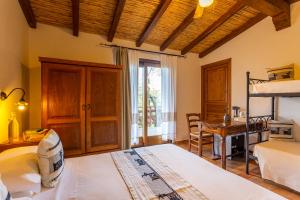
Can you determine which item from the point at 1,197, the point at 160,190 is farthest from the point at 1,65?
the point at 160,190

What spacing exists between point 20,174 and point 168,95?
11.0ft

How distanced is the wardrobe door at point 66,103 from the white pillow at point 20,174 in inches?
45.8

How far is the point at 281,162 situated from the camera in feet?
7.33

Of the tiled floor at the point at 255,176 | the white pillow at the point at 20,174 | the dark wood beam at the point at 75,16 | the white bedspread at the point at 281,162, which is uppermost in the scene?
the dark wood beam at the point at 75,16

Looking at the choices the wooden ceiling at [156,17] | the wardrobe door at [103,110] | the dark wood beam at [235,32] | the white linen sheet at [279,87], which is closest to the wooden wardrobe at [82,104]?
the wardrobe door at [103,110]

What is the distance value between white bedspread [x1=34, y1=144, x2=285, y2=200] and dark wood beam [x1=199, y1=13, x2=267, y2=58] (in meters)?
3.15

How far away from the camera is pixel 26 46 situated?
2.94 metres

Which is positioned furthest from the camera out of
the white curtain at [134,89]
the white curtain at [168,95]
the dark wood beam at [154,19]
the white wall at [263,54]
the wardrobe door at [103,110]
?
the white curtain at [168,95]

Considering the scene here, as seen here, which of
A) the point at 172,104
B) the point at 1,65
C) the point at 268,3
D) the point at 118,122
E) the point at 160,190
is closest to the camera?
the point at 160,190

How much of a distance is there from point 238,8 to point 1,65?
11.6ft

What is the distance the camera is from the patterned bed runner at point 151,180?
1143 mm

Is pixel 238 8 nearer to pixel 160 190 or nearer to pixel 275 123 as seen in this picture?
pixel 275 123

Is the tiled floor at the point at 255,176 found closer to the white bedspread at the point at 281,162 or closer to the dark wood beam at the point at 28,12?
the white bedspread at the point at 281,162

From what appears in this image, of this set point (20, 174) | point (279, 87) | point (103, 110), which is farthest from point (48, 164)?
point (279, 87)
